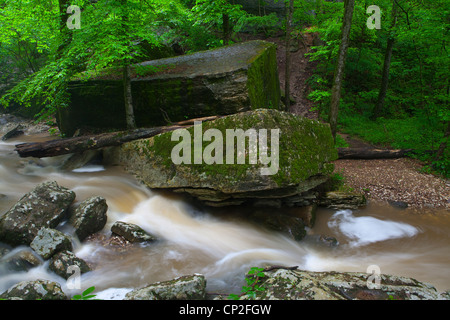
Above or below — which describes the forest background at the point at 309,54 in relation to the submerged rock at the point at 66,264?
above

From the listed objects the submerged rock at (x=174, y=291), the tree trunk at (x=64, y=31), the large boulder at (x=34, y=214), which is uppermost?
the tree trunk at (x=64, y=31)

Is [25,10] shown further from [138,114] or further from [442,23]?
[442,23]

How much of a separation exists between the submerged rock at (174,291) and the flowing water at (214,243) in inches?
24.5

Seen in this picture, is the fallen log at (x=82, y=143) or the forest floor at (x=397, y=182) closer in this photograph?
the fallen log at (x=82, y=143)

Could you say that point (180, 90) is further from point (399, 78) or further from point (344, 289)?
point (399, 78)

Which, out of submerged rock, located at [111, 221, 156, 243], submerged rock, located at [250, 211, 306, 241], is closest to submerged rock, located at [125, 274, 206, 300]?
submerged rock, located at [111, 221, 156, 243]

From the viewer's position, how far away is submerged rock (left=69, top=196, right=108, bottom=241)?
452 centimetres

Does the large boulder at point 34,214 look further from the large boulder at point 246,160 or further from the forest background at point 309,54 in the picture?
the forest background at point 309,54

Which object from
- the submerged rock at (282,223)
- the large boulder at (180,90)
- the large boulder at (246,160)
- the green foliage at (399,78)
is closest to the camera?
the large boulder at (246,160)

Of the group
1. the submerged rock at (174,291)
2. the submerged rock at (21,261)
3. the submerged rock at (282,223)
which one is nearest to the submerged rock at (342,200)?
the submerged rock at (282,223)

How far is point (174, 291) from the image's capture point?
306 cm

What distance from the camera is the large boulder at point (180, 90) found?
23.0 feet

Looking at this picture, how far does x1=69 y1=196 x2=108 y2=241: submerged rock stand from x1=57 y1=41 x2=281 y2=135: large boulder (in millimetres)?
3448
